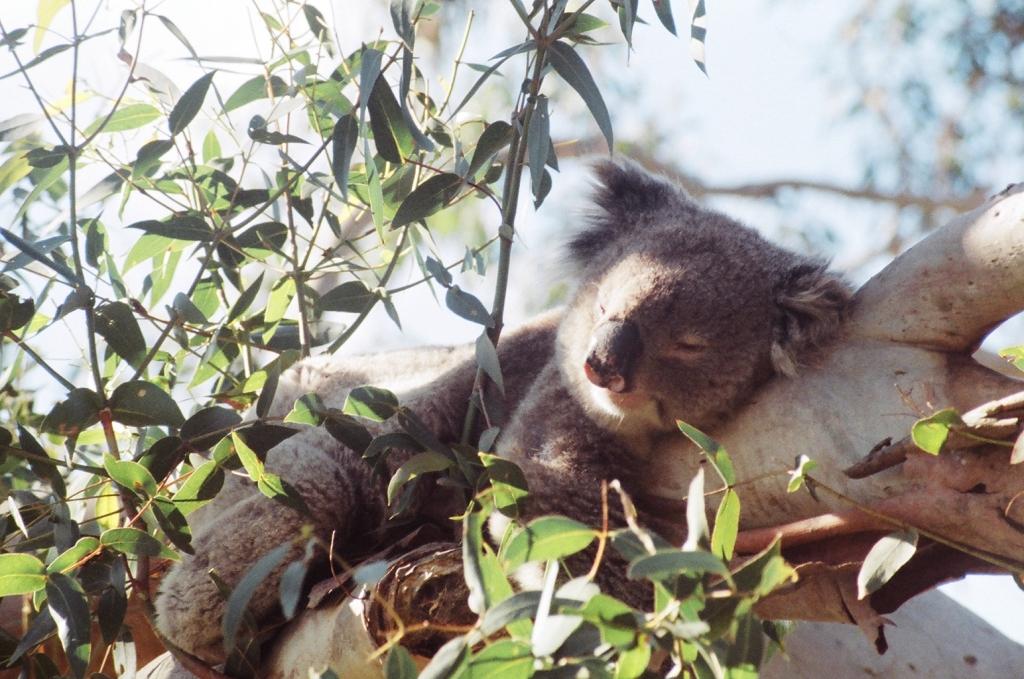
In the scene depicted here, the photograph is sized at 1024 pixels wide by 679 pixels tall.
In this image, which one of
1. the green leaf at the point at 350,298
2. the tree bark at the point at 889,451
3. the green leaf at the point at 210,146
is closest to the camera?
the tree bark at the point at 889,451

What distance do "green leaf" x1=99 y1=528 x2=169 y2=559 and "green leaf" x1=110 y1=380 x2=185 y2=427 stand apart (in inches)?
9.9

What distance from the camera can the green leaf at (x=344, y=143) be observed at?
1.86 metres

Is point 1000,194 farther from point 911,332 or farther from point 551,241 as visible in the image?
point 551,241

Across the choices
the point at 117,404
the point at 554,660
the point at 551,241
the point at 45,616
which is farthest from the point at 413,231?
the point at 554,660

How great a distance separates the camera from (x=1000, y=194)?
1613 mm

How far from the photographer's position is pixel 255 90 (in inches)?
97.0

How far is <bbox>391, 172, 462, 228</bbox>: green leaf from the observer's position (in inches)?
77.0

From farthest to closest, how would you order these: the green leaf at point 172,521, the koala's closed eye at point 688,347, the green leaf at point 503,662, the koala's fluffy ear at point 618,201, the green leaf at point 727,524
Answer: the koala's fluffy ear at point 618,201
the koala's closed eye at point 688,347
the green leaf at point 172,521
the green leaf at point 727,524
the green leaf at point 503,662

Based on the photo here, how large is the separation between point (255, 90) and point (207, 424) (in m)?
0.99

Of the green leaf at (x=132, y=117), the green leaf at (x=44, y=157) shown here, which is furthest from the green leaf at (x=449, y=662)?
the green leaf at (x=132, y=117)

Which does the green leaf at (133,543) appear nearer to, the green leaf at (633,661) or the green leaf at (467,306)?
the green leaf at (467,306)

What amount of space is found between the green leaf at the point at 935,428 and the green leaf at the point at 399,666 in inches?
29.0

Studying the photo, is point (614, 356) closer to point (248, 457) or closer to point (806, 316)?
point (806, 316)

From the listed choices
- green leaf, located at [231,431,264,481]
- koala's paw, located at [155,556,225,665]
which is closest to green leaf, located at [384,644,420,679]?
green leaf, located at [231,431,264,481]
